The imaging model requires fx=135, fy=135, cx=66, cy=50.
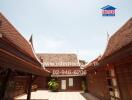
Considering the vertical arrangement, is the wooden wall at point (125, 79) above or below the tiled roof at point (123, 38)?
below

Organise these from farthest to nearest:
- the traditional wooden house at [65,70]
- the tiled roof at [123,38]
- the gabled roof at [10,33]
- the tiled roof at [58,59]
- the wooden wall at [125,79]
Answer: the tiled roof at [58,59] < the traditional wooden house at [65,70] < the gabled roof at [10,33] < the tiled roof at [123,38] < the wooden wall at [125,79]

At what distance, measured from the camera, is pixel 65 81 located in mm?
25062

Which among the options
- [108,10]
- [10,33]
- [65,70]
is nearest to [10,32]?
[10,33]

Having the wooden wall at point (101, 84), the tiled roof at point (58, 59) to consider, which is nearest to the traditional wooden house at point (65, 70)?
the tiled roof at point (58, 59)

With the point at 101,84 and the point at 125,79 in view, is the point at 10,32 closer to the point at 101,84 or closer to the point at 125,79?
the point at 125,79

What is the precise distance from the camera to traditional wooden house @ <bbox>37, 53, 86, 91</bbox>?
975 inches

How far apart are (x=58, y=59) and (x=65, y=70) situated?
3.06 meters

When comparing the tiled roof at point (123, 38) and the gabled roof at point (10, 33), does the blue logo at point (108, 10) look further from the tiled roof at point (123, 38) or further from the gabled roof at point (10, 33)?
the gabled roof at point (10, 33)

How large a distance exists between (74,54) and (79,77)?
6511mm

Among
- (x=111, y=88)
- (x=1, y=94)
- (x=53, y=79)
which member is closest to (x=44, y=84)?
(x=53, y=79)

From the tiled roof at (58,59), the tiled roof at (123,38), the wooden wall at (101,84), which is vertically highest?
the tiled roof at (58,59)

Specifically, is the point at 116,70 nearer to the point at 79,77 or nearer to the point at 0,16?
the point at 0,16

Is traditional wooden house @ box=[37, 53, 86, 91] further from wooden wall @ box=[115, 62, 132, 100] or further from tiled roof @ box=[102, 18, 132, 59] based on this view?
wooden wall @ box=[115, 62, 132, 100]

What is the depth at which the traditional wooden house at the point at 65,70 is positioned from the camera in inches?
975
